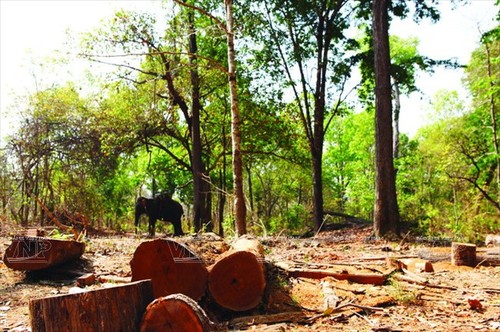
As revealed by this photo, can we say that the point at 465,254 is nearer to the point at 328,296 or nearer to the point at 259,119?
the point at 328,296

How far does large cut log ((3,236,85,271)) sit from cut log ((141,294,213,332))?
398 cm

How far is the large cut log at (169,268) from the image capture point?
4625 millimetres

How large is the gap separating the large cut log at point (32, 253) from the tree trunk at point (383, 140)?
9091 mm

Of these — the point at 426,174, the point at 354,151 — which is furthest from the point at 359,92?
the point at 354,151

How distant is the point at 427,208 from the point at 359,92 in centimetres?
652

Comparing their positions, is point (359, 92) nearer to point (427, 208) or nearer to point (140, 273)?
point (427, 208)

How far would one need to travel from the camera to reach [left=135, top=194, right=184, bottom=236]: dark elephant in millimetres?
15086

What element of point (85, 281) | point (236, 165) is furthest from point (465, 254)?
point (85, 281)

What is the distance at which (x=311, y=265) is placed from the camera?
694cm

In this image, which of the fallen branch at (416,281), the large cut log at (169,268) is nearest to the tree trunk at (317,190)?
the fallen branch at (416,281)

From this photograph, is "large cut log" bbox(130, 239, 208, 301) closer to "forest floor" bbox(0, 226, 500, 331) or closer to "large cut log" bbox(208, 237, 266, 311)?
"large cut log" bbox(208, 237, 266, 311)

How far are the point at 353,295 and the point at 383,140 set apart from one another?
811cm

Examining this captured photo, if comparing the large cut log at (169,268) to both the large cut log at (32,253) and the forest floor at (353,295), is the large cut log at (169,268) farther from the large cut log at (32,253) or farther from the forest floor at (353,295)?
the large cut log at (32,253)

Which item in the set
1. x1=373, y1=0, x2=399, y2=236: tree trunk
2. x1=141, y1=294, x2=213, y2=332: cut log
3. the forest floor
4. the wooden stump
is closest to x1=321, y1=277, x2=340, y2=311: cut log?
the forest floor
